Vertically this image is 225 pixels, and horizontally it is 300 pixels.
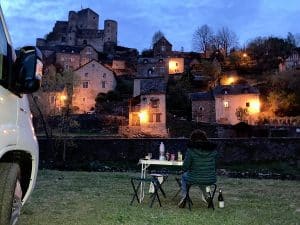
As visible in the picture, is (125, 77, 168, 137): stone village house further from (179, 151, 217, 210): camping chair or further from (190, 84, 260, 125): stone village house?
(179, 151, 217, 210): camping chair

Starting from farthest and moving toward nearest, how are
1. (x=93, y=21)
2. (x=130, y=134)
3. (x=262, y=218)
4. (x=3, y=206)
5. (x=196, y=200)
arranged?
1. (x=93, y=21)
2. (x=130, y=134)
3. (x=196, y=200)
4. (x=262, y=218)
5. (x=3, y=206)

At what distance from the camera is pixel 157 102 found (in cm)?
5941

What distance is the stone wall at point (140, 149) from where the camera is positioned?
4253 centimetres

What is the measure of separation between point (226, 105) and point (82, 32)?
50562 millimetres

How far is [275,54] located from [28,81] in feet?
319

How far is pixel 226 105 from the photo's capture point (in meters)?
64.9

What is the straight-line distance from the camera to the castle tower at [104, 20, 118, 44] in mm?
108125

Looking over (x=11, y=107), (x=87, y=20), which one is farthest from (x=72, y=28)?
(x=11, y=107)

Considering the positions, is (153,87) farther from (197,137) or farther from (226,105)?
(197,137)

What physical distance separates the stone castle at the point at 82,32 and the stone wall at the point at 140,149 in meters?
62.4

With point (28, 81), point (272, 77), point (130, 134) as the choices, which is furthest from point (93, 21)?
point (28, 81)

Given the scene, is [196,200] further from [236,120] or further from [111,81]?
[111,81]

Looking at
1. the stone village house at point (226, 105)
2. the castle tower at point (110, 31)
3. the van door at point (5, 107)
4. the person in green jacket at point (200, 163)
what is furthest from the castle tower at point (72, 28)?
the van door at point (5, 107)

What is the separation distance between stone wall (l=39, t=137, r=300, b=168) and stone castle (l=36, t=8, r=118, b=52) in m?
62.4
